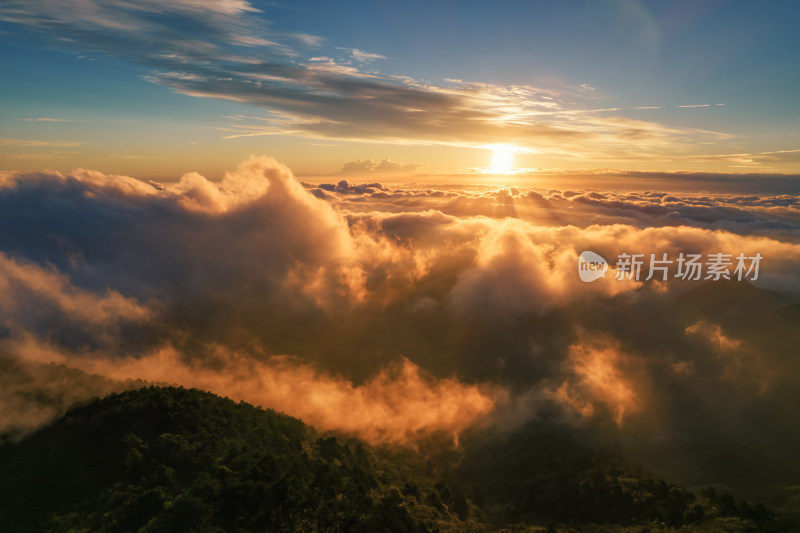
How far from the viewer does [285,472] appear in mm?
105250

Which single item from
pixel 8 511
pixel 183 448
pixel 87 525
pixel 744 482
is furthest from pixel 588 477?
pixel 8 511

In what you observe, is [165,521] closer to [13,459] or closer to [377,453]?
[13,459]

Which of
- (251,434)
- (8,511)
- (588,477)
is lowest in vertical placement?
(588,477)

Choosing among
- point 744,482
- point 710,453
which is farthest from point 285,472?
point 710,453

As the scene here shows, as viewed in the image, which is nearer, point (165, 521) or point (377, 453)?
point (165, 521)

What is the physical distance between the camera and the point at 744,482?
174 m

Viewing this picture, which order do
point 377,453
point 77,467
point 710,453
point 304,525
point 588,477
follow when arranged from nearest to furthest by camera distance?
point 304,525
point 77,467
point 588,477
point 377,453
point 710,453

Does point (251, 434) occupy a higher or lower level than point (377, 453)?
higher

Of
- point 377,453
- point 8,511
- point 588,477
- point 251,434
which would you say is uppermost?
point 8,511

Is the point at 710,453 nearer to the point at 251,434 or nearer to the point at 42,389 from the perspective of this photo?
the point at 251,434

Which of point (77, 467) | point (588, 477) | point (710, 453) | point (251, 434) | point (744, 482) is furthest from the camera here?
point (710, 453)

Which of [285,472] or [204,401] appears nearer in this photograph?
[285,472]

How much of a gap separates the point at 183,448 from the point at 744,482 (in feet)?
683

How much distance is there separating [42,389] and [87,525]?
8898cm
